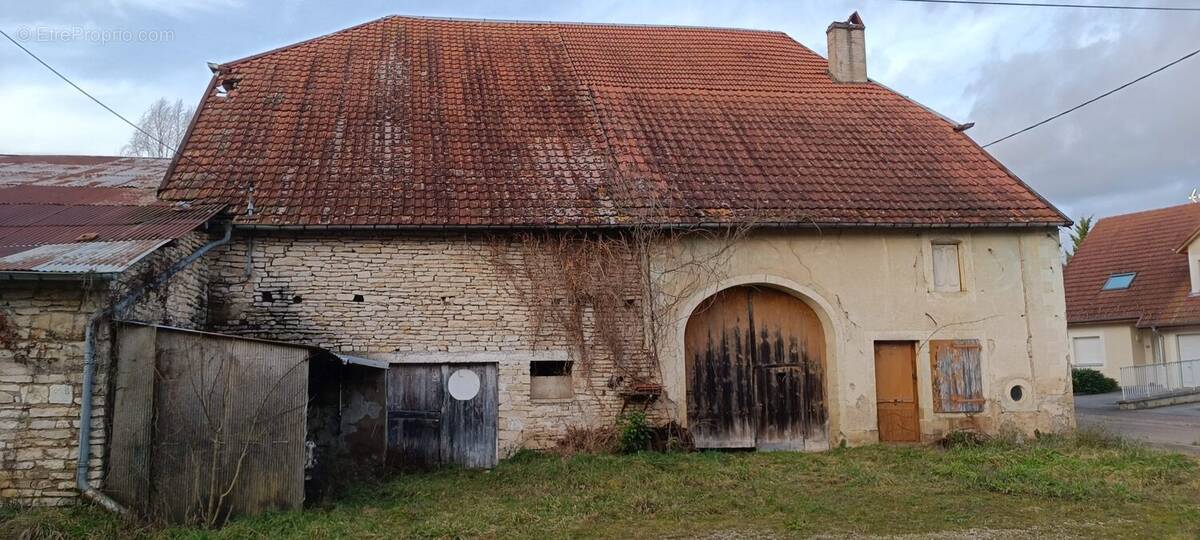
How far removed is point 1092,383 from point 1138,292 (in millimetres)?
3151

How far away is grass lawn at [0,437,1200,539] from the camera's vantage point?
7195mm

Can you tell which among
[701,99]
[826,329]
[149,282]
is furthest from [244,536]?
[701,99]

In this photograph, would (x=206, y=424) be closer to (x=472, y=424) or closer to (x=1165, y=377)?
(x=472, y=424)

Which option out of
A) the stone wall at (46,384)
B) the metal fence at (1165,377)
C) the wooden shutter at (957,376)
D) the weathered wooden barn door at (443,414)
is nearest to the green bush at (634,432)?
the weathered wooden barn door at (443,414)

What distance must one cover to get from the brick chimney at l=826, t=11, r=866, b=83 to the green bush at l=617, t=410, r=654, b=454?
8.41 metres

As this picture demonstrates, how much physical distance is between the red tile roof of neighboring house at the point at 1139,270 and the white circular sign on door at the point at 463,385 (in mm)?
21465

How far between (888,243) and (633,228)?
155 inches

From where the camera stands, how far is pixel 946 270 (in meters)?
12.2

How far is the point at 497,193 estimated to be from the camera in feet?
37.2

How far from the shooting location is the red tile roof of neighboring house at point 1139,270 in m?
23.6

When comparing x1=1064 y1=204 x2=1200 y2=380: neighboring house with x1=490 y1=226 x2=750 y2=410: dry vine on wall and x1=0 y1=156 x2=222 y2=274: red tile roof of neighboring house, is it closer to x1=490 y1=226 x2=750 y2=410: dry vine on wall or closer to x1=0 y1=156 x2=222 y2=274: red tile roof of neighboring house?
x1=490 y1=226 x2=750 y2=410: dry vine on wall

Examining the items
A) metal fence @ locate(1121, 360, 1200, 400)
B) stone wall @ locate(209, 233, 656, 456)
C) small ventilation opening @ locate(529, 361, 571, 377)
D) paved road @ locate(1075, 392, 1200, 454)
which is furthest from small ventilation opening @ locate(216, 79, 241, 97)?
metal fence @ locate(1121, 360, 1200, 400)

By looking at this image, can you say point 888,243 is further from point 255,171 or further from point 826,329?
point 255,171

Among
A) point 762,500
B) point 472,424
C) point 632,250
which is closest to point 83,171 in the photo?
point 472,424
